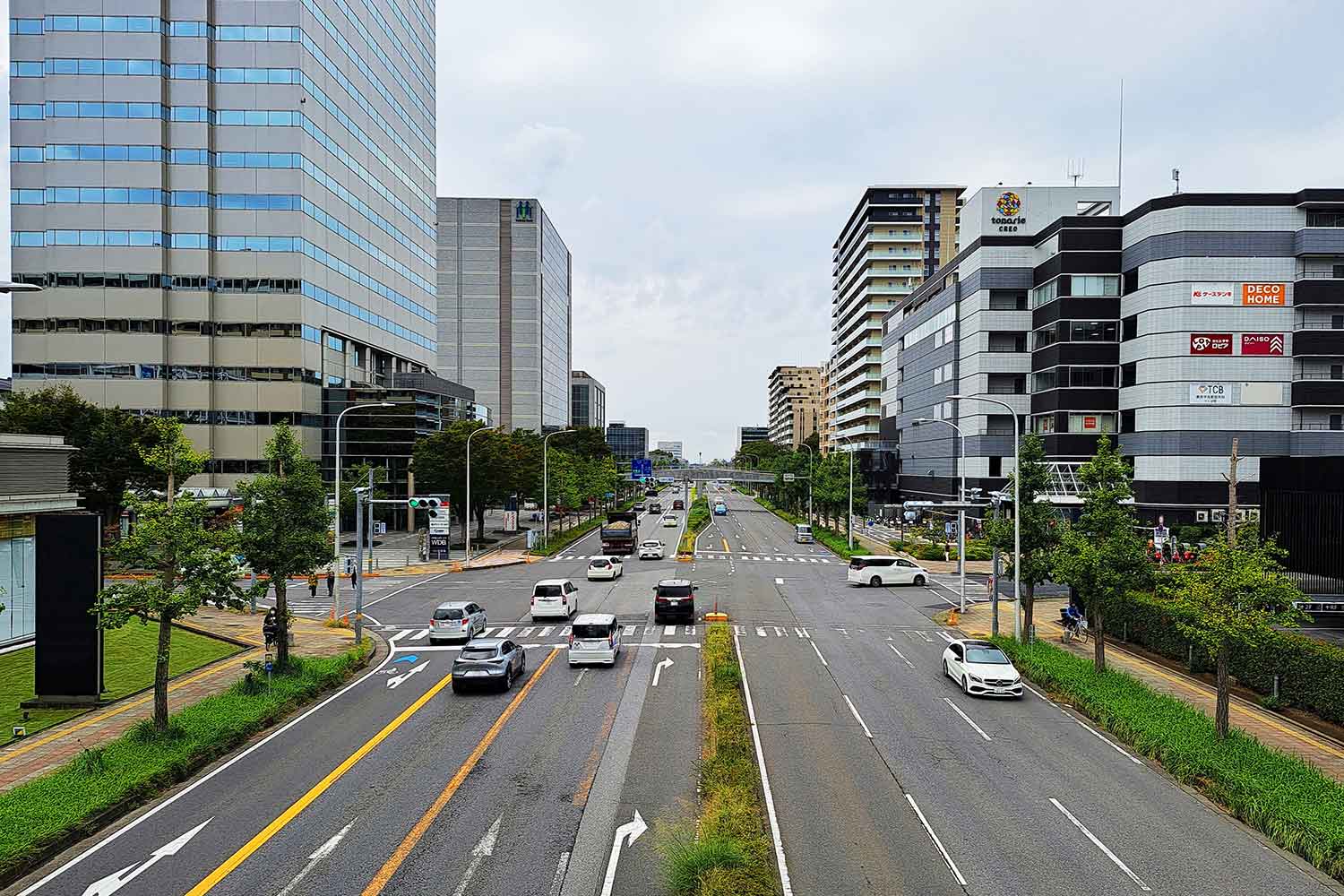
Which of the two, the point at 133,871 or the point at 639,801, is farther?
the point at 639,801

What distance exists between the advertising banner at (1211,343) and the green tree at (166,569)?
66.7 metres

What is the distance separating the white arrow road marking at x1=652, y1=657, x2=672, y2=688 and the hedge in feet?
53.9

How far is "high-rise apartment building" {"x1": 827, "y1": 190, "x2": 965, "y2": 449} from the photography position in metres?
126

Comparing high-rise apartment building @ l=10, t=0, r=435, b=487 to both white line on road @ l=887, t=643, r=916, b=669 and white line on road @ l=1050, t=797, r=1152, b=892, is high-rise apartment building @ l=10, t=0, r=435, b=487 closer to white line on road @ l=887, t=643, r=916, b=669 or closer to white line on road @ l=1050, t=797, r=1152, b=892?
white line on road @ l=887, t=643, r=916, b=669

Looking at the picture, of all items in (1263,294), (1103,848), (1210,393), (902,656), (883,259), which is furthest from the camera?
(883,259)

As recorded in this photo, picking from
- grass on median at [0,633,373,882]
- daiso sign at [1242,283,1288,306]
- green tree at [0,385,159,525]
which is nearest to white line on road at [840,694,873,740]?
grass on median at [0,633,373,882]

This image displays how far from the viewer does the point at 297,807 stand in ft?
51.2


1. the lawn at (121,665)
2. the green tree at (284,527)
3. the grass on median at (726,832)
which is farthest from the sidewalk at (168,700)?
the grass on median at (726,832)

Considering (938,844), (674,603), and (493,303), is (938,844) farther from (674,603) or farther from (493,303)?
(493,303)

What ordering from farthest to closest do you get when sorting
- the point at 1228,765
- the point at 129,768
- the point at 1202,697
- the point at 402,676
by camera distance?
the point at 402,676 → the point at 1202,697 → the point at 1228,765 → the point at 129,768

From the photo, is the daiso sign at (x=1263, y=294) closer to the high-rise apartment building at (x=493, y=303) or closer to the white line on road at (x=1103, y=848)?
the white line on road at (x=1103, y=848)

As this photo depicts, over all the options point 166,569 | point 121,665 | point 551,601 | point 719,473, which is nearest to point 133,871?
point 166,569

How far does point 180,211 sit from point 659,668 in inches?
2767

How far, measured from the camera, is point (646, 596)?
4528 cm
